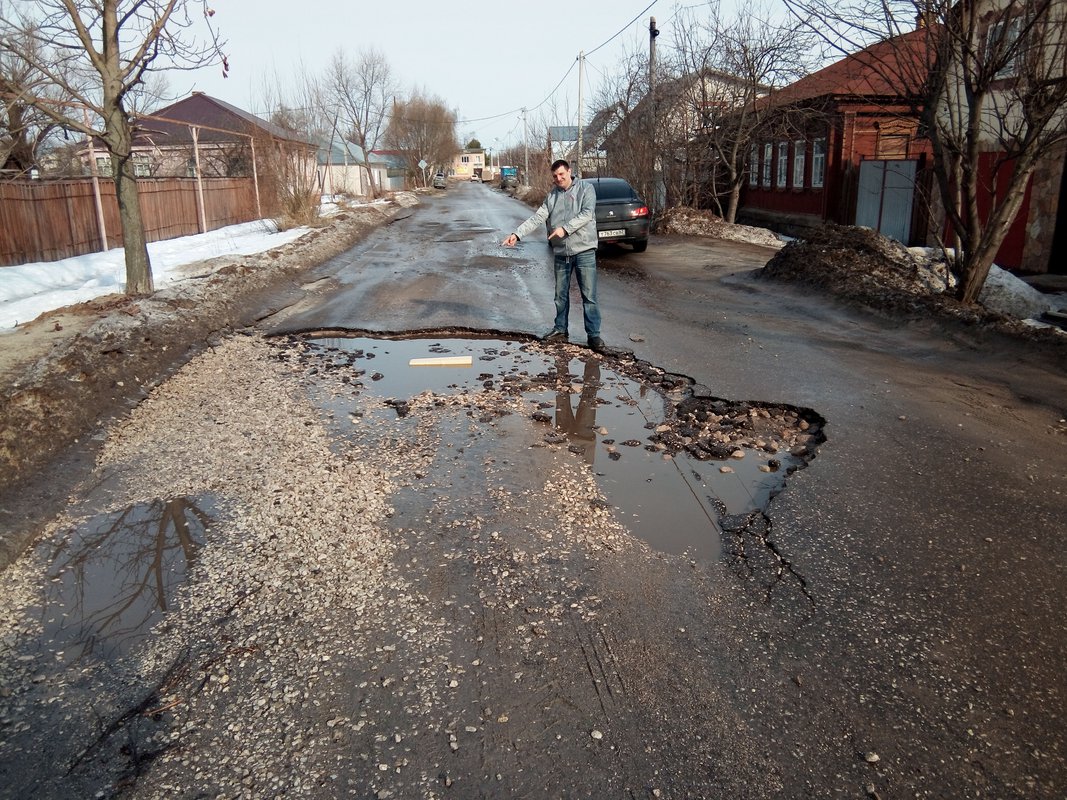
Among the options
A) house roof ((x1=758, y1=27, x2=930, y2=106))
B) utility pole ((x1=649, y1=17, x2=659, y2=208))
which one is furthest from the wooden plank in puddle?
utility pole ((x1=649, y1=17, x2=659, y2=208))

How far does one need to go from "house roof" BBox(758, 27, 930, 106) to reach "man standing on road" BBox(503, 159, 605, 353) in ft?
12.8

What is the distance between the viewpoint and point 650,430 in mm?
5586

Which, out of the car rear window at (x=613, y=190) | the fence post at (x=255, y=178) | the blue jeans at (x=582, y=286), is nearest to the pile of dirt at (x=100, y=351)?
the blue jeans at (x=582, y=286)

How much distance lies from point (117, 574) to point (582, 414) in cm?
338

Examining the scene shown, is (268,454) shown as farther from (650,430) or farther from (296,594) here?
(650,430)

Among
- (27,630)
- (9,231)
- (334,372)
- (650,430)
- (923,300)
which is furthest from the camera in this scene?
(9,231)

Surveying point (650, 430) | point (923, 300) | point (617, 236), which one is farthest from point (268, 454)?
point (617, 236)

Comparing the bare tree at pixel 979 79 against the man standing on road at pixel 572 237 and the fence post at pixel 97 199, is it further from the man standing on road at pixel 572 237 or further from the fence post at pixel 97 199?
the fence post at pixel 97 199

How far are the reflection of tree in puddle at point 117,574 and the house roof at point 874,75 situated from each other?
8787 mm

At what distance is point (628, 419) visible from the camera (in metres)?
5.84

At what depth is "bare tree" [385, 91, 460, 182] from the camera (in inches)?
3000

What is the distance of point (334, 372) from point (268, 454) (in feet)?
7.16

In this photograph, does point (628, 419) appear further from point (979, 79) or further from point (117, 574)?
point (979, 79)

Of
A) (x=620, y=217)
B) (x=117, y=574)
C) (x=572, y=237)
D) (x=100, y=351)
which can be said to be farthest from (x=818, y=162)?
(x=117, y=574)
